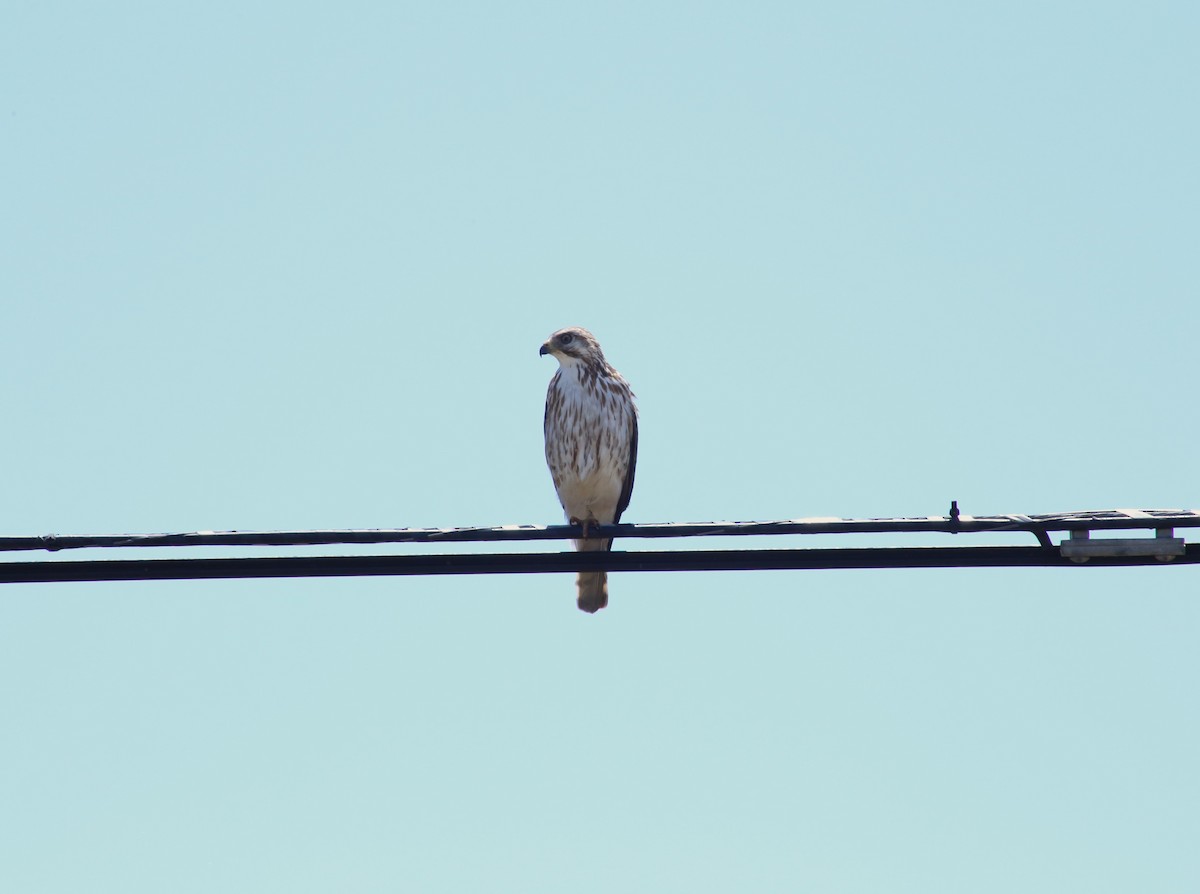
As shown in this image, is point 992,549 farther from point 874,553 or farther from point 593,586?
point 593,586

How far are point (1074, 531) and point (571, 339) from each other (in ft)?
19.4

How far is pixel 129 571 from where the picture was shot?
688 cm

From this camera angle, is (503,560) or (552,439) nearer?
(503,560)

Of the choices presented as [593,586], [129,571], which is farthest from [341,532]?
[593,586]

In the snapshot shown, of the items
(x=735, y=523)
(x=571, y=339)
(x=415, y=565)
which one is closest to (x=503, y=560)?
(x=415, y=565)

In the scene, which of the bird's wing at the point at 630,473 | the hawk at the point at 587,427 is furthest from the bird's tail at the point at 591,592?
the bird's wing at the point at 630,473

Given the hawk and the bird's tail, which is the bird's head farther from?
the bird's tail

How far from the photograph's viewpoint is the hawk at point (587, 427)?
12.1 m

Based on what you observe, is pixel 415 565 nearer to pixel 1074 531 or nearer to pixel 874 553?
pixel 874 553

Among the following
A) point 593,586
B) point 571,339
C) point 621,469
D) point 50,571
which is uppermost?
point 571,339

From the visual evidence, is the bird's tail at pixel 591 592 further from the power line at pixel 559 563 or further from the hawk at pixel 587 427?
the power line at pixel 559 563

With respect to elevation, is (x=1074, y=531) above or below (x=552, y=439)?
below

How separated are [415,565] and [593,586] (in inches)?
183

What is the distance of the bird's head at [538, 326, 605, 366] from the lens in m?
12.3
